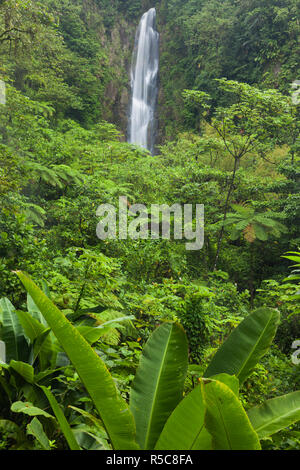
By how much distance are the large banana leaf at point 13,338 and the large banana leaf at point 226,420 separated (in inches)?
47.4

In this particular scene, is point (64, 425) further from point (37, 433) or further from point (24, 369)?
point (24, 369)

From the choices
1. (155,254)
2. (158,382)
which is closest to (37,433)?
(158,382)

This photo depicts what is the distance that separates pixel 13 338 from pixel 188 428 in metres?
1.21

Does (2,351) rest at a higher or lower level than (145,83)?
lower

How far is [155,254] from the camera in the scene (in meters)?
4.88

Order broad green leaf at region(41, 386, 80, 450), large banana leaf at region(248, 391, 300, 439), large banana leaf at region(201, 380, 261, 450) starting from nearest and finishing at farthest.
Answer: large banana leaf at region(201, 380, 261, 450) < broad green leaf at region(41, 386, 80, 450) < large banana leaf at region(248, 391, 300, 439)

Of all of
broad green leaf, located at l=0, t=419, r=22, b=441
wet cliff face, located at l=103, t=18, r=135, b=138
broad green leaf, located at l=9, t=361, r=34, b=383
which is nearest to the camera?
broad green leaf, located at l=0, t=419, r=22, b=441

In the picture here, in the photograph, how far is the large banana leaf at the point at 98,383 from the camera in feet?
3.84

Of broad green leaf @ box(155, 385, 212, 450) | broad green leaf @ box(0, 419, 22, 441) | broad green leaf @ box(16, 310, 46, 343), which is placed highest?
broad green leaf @ box(16, 310, 46, 343)

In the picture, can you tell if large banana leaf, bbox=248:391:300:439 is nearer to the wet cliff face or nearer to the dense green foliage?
the dense green foliage

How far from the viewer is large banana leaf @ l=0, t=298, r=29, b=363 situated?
1.81 m

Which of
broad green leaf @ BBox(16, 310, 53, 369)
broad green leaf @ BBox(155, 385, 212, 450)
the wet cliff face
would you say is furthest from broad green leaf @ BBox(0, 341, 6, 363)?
the wet cliff face

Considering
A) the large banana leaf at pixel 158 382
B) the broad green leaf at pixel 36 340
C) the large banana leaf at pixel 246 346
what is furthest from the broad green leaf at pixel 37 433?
the large banana leaf at pixel 246 346

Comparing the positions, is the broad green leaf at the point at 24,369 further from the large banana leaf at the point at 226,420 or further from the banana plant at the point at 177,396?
the large banana leaf at the point at 226,420
